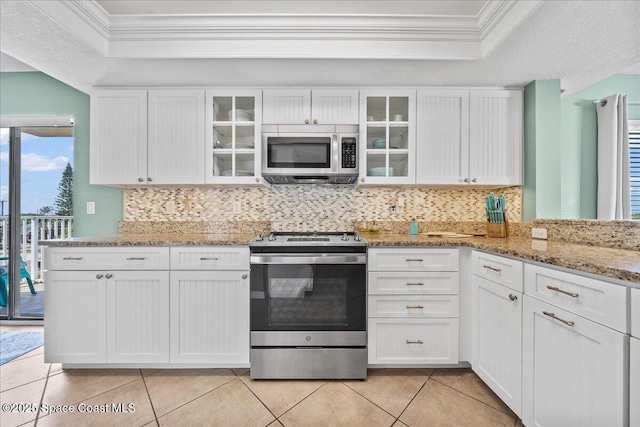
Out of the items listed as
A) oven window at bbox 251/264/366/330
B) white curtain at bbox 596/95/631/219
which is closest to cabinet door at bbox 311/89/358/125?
oven window at bbox 251/264/366/330

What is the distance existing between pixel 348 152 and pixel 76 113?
2678mm

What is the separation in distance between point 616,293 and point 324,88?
210 cm

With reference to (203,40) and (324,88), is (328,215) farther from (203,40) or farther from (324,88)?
(203,40)

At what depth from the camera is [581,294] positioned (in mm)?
1082

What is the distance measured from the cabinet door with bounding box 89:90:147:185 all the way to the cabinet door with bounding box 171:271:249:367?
106 centimetres

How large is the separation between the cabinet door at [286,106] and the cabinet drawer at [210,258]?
3.63 ft

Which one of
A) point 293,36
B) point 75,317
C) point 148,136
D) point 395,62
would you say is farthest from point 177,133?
point 395,62

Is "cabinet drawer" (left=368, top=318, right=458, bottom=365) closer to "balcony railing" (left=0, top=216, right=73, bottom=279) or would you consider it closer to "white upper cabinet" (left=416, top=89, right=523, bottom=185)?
"white upper cabinet" (left=416, top=89, right=523, bottom=185)

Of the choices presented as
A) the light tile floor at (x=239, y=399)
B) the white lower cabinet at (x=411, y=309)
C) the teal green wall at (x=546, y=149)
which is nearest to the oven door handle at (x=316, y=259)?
the white lower cabinet at (x=411, y=309)

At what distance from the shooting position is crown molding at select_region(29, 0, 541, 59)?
1.85 metres

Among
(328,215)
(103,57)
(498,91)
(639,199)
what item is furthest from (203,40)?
(639,199)

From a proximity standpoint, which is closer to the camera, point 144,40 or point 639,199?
point 144,40

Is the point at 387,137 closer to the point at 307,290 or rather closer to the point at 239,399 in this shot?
the point at 307,290

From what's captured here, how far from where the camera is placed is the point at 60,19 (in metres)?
1.61
